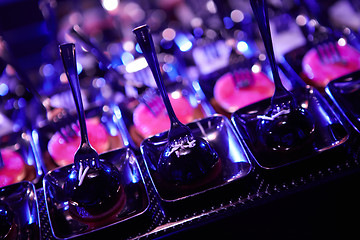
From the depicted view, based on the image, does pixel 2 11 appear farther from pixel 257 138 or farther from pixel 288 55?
pixel 257 138

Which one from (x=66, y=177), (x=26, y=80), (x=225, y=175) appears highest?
(x=26, y=80)

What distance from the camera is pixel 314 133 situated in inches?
28.6

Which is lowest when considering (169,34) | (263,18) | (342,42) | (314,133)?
(314,133)

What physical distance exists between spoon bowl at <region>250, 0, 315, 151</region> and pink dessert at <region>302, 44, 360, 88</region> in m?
0.27

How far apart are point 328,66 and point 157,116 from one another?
0.51 metres

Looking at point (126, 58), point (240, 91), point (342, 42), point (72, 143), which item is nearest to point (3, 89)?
point (126, 58)

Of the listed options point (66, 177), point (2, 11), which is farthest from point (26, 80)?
point (2, 11)

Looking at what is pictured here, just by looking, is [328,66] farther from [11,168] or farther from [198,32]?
[11,168]

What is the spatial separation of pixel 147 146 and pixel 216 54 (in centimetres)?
63

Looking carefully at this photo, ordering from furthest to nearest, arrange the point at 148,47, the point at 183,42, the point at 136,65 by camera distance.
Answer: the point at 183,42
the point at 136,65
the point at 148,47

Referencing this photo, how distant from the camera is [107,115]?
38.9 inches

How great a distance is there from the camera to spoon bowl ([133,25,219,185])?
68cm

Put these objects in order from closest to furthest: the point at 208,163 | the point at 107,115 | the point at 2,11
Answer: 1. the point at 208,163
2. the point at 107,115
3. the point at 2,11

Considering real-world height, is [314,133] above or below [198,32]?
below
